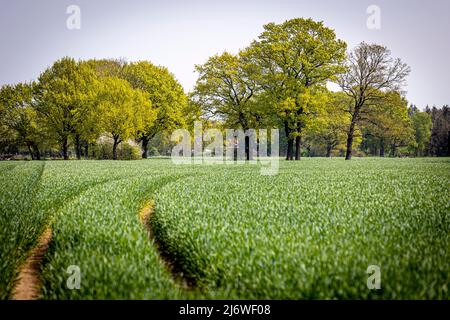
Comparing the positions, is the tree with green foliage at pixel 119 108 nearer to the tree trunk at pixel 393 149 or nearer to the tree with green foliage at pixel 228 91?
the tree with green foliage at pixel 228 91

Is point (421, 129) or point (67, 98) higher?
point (421, 129)

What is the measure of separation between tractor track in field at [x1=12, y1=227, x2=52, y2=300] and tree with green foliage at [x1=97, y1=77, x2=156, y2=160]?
3794 cm

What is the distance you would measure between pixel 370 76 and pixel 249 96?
54.8 feet

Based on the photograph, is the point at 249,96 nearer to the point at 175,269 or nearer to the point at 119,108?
the point at 119,108

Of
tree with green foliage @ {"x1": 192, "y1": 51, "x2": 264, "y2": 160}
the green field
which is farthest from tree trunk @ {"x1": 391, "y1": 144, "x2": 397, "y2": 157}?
the green field

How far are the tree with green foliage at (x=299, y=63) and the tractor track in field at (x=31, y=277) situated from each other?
3096 centimetres

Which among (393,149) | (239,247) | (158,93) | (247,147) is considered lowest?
(239,247)

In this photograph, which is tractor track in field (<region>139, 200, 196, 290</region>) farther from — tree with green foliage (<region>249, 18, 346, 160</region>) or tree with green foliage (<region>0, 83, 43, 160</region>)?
tree with green foliage (<region>0, 83, 43, 160</region>)

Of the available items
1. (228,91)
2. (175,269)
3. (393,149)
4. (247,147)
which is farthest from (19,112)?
(393,149)

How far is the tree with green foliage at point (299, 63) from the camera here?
35594 millimetres

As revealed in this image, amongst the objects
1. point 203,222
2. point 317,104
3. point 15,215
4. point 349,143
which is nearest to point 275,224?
point 203,222

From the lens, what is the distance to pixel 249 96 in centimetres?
4197

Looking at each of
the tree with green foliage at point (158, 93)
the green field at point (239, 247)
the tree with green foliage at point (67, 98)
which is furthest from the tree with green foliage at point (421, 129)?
the green field at point (239, 247)
